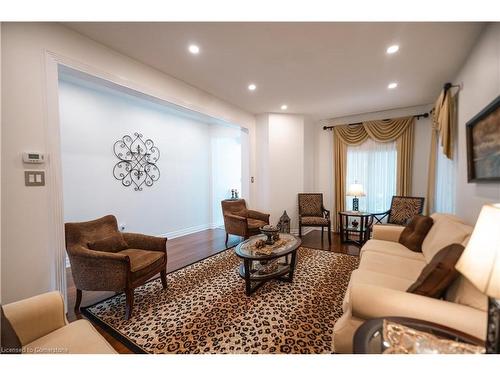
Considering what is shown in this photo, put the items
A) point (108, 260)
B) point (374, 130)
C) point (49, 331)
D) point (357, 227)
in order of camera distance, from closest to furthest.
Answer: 1. point (49, 331)
2. point (108, 260)
3. point (357, 227)
4. point (374, 130)

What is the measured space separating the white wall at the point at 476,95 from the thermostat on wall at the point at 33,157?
3.77 meters

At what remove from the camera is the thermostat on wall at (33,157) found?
5.70 feet

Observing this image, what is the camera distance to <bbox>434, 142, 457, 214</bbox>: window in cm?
299

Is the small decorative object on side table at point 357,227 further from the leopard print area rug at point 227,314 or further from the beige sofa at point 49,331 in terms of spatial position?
the beige sofa at point 49,331

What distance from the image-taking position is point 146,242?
2.44 meters

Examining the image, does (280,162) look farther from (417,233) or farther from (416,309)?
(416,309)

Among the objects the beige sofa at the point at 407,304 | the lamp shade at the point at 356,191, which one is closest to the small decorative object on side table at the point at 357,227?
the lamp shade at the point at 356,191

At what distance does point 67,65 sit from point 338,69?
292 centimetres

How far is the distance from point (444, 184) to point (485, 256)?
3387 mm

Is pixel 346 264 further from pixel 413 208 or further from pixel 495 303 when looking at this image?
pixel 495 303

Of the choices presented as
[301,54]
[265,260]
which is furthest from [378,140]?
[265,260]

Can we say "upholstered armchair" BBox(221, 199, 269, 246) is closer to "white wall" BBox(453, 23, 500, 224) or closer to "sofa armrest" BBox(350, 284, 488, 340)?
"sofa armrest" BBox(350, 284, 488, 340)

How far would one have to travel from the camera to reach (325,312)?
1.99 m
